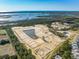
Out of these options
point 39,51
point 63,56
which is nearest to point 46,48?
point 39,51

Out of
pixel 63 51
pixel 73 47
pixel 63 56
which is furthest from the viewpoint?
pixel 73 47

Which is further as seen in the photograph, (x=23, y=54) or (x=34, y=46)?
(x=34, y=46)

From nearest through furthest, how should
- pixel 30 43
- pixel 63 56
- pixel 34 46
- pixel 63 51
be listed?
pixel 63 56 → pixel 63 51 → pixel 34 46 → pixel 30 43

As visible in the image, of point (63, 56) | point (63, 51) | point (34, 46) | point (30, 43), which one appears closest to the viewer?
point (63, 56)

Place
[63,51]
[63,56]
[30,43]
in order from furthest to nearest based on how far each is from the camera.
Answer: [30,43] < [63,51] < [63,56]

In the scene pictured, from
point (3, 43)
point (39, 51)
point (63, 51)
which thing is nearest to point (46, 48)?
point (39, 51)

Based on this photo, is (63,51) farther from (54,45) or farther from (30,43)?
(30,43)

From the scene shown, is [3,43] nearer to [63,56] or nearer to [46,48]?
[46,48]

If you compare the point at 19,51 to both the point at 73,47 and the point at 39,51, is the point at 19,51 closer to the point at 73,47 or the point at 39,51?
the point at 39,51
